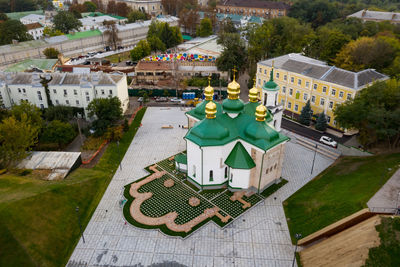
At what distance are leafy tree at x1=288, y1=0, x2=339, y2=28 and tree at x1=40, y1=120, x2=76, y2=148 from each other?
8589 centimetres

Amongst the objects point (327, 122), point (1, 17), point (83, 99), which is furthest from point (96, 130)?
point (1, 17)

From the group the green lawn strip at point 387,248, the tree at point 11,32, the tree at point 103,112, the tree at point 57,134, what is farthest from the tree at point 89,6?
the green lawn strip at point 387,248

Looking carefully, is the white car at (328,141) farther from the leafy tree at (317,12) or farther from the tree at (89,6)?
the tree at (89,6)

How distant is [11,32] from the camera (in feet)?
261

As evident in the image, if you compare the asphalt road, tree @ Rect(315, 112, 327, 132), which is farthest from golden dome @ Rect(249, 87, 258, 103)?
tree @ Rect(315, 112, 327, 132)

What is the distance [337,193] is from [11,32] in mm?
86248

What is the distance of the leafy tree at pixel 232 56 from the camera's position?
60.3 metres

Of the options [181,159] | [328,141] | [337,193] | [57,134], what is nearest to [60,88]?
[57,134]

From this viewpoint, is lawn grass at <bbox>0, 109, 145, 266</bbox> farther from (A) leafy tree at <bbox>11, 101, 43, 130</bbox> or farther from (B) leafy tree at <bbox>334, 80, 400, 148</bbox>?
(B) leafy tree at <bbox>334, 80, 400, 148</bbox>

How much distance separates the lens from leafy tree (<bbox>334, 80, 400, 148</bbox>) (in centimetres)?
3334

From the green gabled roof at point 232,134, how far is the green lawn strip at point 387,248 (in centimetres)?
1158

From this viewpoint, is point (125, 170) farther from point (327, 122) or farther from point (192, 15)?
point (192, 15)

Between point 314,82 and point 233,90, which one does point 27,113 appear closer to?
point 233,90

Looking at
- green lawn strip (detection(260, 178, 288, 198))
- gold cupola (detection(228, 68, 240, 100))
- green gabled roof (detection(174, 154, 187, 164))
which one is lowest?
green lawn strip (detection(260, 178, 288, 198))
